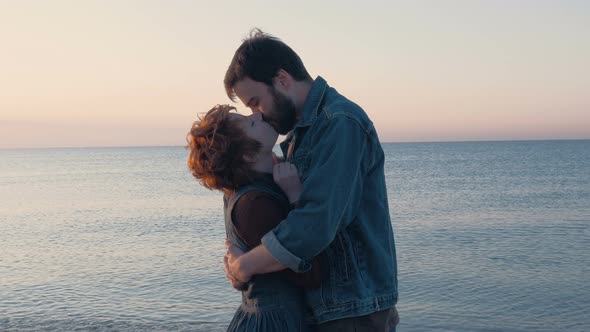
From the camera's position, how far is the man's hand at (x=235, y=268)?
2605 mm

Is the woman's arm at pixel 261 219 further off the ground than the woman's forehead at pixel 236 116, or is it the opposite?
Answer: the woman's forehead at pixel 236 116

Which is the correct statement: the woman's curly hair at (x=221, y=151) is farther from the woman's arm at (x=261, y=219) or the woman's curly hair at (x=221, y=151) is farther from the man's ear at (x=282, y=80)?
the man's ear at (x=282, y=80)

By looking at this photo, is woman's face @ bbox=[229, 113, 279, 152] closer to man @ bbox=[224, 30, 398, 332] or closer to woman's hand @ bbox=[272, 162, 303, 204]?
man @ bbox=[224, 30, 398, 332]

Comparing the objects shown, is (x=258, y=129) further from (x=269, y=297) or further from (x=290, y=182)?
(x=269, y=297)

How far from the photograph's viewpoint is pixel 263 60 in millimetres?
2664

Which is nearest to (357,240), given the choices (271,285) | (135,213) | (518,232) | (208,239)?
(271,285)

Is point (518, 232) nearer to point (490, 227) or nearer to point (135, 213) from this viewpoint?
point (490, 227)

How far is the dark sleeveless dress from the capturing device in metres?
2.62

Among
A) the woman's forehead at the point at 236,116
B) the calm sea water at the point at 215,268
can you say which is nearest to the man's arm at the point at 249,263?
the woman's forehead at the point at 236,116

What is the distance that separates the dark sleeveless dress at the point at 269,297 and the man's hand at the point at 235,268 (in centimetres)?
3

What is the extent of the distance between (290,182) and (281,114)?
1.04ft

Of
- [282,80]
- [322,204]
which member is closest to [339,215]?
[322,204]

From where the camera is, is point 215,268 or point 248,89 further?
point 215,268

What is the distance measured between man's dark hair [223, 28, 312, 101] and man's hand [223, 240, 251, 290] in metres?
0.67
